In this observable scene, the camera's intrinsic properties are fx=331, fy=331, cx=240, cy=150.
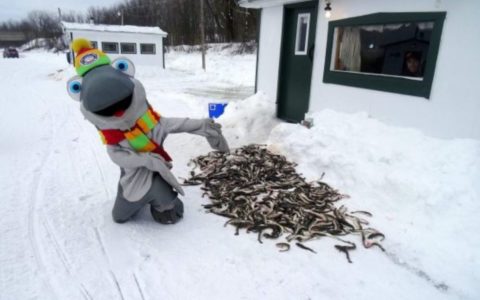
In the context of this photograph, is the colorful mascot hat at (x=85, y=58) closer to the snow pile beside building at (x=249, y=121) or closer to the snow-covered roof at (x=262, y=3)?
the snow pile beside building at (x=249, y=121)

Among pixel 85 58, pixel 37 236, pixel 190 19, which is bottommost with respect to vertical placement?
pixel 37 236

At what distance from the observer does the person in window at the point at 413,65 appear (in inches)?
176

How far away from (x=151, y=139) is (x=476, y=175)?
327 centimetres

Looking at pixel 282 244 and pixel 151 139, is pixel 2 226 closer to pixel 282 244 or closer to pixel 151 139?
pixel 151 139

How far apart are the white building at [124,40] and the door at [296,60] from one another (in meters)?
17.8

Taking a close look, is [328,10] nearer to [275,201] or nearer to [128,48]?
[275,201]

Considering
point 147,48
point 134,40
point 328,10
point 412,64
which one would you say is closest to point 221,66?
point 147,48

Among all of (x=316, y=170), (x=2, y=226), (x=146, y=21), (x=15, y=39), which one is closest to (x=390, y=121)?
(x=316, y=170)

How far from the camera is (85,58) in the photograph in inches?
122

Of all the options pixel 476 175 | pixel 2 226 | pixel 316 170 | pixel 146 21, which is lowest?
pixel 2 226

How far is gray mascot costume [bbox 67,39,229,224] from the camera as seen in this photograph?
9.54 ft

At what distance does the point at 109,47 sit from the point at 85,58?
21767 mm

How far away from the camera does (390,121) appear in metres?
4.73

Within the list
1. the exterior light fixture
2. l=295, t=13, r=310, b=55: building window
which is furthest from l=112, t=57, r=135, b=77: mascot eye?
l=295, t=13, r=310, b=55: building window
